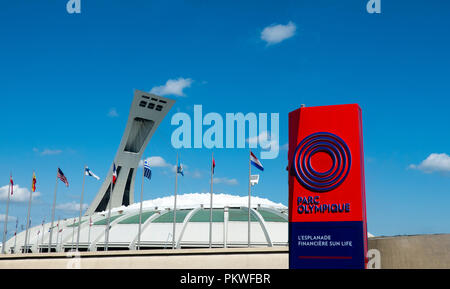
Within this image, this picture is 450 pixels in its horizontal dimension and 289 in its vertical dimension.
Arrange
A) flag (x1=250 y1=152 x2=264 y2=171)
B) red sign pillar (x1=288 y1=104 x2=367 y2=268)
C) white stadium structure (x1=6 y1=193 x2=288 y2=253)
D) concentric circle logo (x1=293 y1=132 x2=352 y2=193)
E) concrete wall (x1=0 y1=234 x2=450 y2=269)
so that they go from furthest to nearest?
white stadium structure (x1=6 y1=193 x2=288 y2=253) < flag (x1=250 y1=152 x2=264 y2=171) < concrete wall (x1=0 y1=234 x2=450 y2=269) < concentric circle logo (x1=293 y1=132 x2=352 y2=193) < red sign pillar (x1=288 y1=104 x2=367 y2=268)

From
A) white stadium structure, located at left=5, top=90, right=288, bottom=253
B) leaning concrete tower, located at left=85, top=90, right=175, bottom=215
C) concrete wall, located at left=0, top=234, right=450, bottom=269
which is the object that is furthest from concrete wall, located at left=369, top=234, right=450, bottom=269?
leaning concrete tower, located at left=85, top=90, right=175, bottom=215

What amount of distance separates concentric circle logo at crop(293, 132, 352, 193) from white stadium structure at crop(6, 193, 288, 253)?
23.4 m

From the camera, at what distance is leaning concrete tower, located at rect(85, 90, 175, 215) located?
6456cm

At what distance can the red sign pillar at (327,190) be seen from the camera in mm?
17188

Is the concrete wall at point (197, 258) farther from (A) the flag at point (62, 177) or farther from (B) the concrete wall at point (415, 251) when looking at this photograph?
(A) the flag at point (62, 177)

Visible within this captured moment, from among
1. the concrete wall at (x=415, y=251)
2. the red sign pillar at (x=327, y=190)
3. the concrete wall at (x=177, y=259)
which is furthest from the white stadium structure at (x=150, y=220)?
the red sign pillar at (x=327, y=190)

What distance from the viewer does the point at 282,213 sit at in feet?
163

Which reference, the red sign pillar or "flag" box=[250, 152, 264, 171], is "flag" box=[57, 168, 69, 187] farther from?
the red sign pillar

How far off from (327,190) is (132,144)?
173ft

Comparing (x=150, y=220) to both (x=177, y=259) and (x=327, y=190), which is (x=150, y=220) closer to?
(x=177, y=259)

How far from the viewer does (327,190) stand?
1783cm

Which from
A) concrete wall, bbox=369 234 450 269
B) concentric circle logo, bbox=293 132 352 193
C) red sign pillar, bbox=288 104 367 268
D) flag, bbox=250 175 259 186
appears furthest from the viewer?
flag, bbox=250 175 259 186

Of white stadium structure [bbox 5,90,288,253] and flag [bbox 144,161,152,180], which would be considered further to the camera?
white stadium structure [bbox 5,90,288,253]
